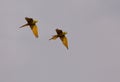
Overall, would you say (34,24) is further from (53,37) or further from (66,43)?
(66,43)

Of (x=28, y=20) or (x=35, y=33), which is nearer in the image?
(x=35, y=33)

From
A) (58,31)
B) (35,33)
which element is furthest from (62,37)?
(35,33)

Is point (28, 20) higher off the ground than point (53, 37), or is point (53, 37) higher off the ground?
point (28, 20)

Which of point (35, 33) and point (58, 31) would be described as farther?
point (58, 31)

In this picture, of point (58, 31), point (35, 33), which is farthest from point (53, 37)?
point (35, 33)

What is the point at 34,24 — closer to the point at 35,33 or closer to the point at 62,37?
the point at 35,33

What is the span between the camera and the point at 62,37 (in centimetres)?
3784

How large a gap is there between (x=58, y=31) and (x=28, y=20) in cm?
626

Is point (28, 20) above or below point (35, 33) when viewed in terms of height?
above

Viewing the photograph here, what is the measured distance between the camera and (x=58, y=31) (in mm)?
38219

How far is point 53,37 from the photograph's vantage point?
1467 inches

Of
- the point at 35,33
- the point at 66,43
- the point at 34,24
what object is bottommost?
the point at 66,43

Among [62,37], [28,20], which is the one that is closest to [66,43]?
[62,37]

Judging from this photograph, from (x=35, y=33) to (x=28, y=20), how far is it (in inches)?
172
